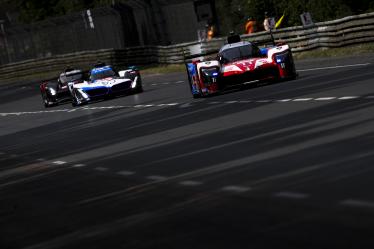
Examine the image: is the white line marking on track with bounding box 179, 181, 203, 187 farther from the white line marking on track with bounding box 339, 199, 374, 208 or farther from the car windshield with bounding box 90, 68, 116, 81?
the car windshield with bounding box 90, 68, 116, 81

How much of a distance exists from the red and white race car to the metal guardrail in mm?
722

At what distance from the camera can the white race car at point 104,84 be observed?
31672 millimetres

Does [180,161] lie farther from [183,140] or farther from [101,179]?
[183,140]

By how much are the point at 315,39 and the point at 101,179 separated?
2216 cm

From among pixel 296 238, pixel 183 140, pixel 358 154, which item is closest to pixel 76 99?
pixel 183 140

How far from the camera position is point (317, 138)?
12.6 meters

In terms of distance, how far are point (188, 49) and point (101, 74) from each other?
39.0ft

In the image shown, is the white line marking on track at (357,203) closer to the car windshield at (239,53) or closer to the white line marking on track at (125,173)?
the white line marking on track at (125,173)

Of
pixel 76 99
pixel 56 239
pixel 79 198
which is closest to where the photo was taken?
pixel 56 239

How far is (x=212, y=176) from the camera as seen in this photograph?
11320 millimetres

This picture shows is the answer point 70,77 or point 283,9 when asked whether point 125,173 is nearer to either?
point 70,77

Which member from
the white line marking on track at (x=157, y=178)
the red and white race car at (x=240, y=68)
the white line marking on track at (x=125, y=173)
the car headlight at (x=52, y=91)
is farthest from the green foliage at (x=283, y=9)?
Result: the white line marking on track at (x=157, y=178)

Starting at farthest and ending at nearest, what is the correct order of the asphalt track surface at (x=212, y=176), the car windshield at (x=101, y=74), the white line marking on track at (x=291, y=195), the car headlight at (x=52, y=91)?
the car headlight at (x=52, y=91)
the car windshield at (x=101, y=74)
the white line marking on track at (x=291, y=195)
the asphalt track surface at (x=212, y=176)

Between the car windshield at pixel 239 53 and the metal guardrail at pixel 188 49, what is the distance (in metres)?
0.70
